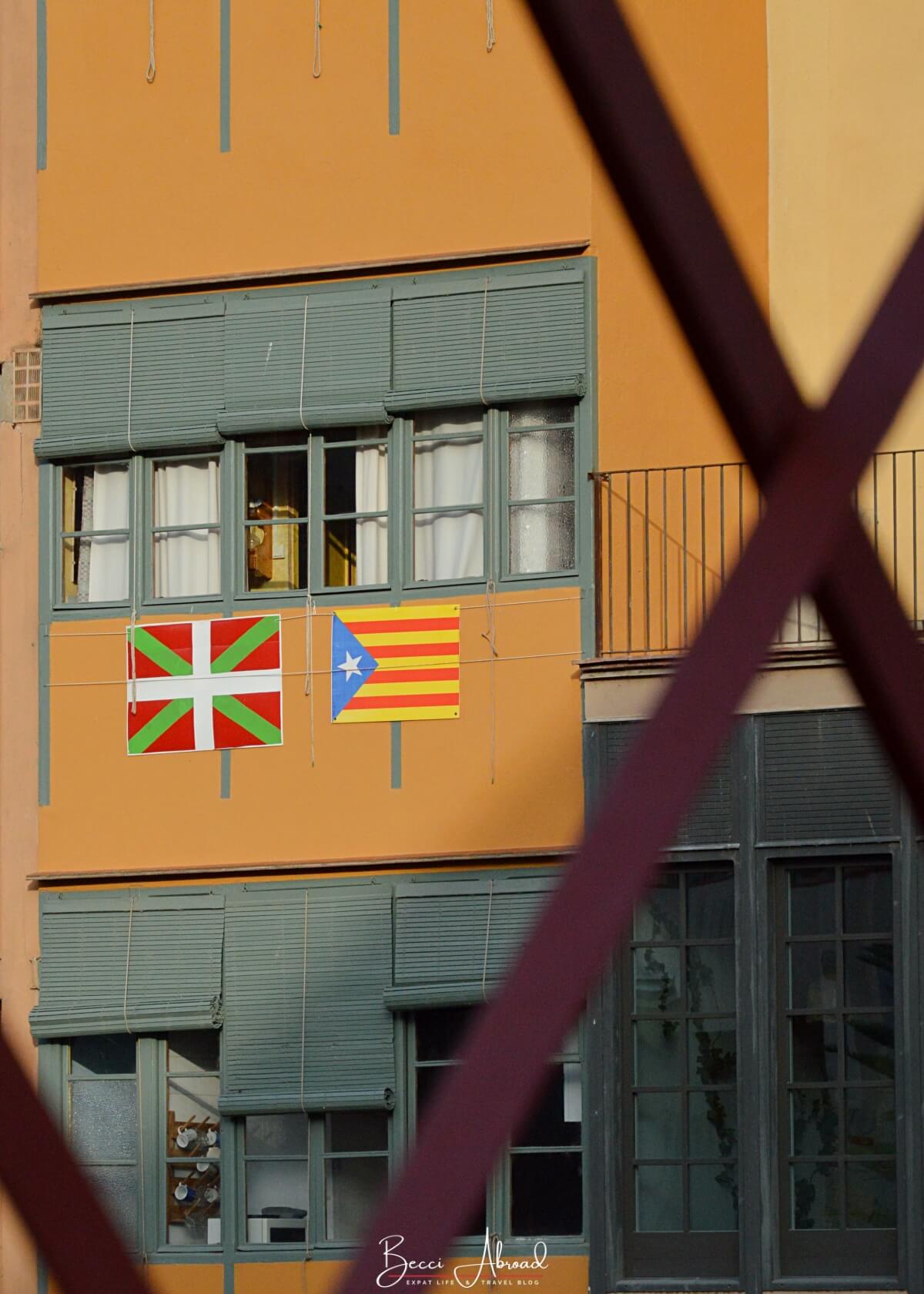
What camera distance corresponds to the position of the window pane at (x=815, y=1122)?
10.6m

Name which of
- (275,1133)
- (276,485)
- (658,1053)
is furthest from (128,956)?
(658,1053)

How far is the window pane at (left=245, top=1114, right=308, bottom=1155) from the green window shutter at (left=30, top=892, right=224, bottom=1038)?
0.55 m

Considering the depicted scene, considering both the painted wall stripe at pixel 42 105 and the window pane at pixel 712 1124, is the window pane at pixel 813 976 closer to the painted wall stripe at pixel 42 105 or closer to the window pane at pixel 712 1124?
the window pane at pixel 712 1124

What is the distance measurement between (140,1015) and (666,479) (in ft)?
12.6

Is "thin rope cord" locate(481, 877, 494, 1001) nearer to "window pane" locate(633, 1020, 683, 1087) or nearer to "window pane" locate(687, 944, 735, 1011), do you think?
"window pane" locate(633, 1020, 683, 1087)

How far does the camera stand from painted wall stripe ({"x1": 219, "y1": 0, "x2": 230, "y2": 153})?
12.0 m

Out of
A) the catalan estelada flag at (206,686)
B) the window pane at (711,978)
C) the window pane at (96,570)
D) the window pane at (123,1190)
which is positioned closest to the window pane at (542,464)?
the catalan estelada flag at (206,686)

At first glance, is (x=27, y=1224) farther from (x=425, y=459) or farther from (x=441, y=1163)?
(x=425, y=459)

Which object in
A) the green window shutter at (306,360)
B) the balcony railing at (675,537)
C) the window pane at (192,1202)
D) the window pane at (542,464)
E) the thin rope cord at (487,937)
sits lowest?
the window pane at (192,1202)

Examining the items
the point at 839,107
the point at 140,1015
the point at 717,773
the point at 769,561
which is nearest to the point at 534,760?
the point at 717,773

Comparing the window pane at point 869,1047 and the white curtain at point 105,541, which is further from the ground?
the white curtain at point 105,541

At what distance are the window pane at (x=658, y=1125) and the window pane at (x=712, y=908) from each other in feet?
2.62

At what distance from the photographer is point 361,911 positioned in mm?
11398

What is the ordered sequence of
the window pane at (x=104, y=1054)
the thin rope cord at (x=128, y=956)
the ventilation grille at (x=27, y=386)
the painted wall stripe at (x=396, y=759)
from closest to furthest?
1. the painted wall stripe at (x=396, y=759)
2. the thin rope cord at (x=128, y=956)
3. the window pane at (x=104, y=1054)
4. the ventilation grille at (x=27, y=386)
